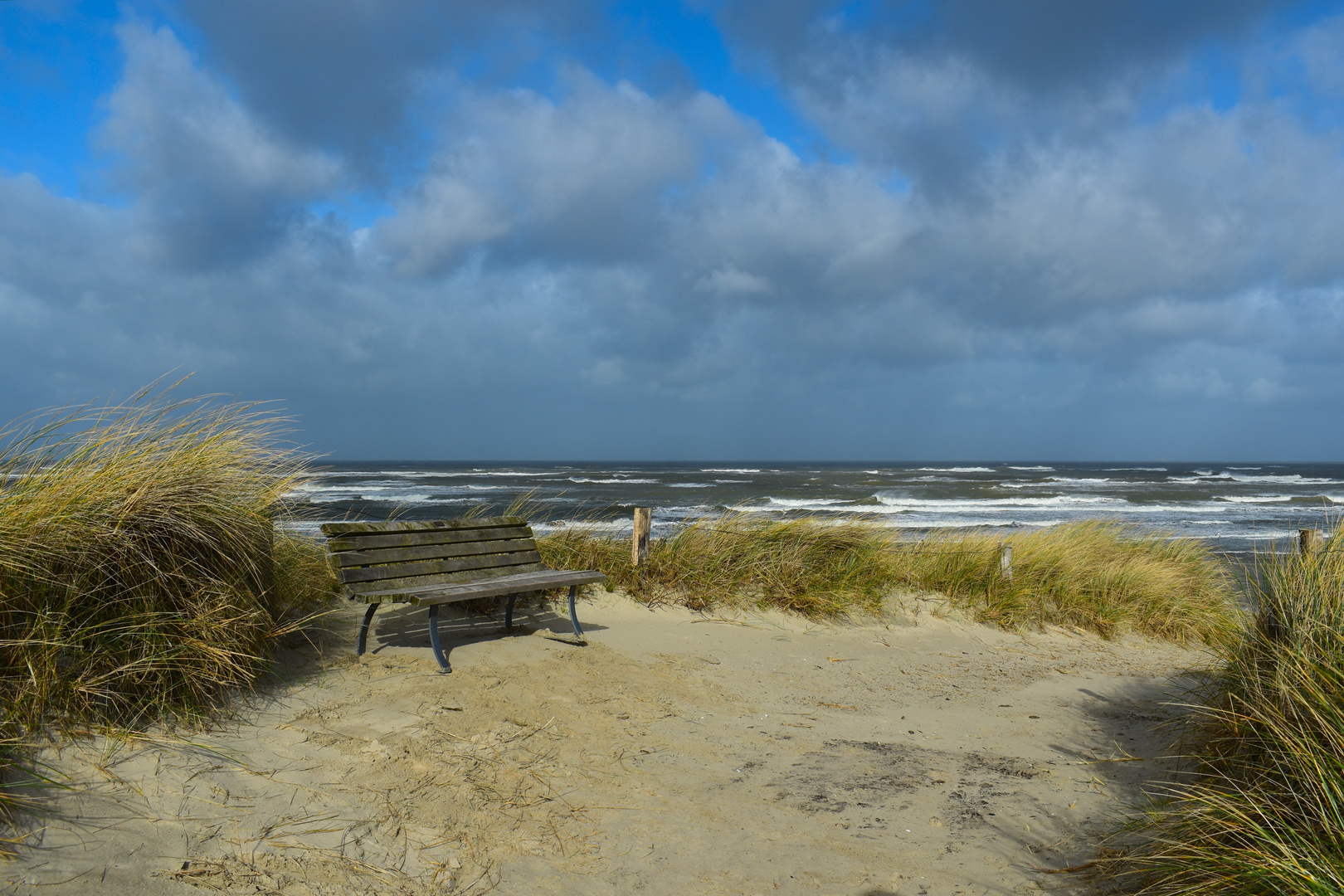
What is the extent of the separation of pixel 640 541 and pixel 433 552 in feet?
8.32

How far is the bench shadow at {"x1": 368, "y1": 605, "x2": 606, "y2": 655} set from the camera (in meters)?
5.57

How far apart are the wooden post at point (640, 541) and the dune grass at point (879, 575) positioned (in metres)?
0.09

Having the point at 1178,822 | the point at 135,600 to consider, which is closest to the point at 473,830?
the point at 135,600

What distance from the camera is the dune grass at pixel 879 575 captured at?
7578 millimetres

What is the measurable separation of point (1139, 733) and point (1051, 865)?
81.9 inches

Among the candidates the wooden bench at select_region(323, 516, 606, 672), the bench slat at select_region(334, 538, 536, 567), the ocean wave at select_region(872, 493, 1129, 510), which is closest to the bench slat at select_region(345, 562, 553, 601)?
the wooden bench at select_region(323, 516, 606, 672)

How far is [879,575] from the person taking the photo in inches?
316

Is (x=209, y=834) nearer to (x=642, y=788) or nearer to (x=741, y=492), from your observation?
(x=642, y=788)

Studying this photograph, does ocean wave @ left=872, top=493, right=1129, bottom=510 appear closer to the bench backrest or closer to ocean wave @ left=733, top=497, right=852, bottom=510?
ocean wave @ left=733, top=497, right=852, bottom=510

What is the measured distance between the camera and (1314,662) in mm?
2943

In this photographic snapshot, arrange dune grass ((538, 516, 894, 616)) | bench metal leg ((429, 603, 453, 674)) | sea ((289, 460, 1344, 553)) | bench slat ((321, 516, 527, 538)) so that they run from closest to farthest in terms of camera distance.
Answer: bench metal leg ((429, 603, 453, 674)), bench slat ((321, 516, 527, 538)), dune grass ((538, 516, 894, 616)), sea ((289, 460, 1344, 553))

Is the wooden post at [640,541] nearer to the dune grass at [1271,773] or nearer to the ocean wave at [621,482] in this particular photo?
the dune grass at [1271,773]

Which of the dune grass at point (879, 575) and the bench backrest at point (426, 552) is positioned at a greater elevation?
the bench backrest at point (426, 552)

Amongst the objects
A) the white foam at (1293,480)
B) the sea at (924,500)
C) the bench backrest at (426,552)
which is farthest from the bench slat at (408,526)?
the white foam at (1293,480)
